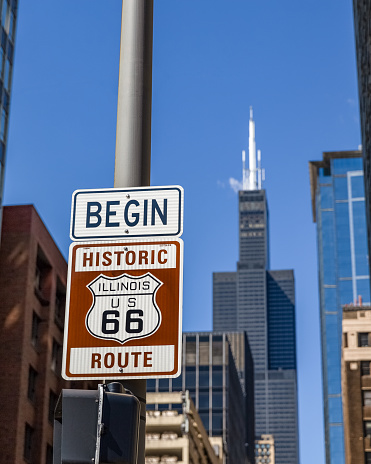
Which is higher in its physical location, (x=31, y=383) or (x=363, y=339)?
(x=363, y=339)

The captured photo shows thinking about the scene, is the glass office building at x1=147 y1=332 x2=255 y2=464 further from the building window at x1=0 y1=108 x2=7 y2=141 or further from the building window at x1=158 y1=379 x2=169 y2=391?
the building window at x1=0 y1=108 x2=7 y2=141

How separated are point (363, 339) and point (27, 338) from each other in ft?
165

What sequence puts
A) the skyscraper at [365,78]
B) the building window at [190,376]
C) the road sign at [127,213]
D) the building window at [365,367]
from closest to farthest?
→ 1. the road sign at [127,213]
2. the skyscraper at [365,78]
3. the building window at [365,367]
4. the building window at [190,376]

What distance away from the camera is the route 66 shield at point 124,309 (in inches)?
257

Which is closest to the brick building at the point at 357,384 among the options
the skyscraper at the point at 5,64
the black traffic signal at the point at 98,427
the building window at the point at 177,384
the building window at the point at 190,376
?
the skyscraper at the point at 5,64

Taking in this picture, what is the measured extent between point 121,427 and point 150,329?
0.86m

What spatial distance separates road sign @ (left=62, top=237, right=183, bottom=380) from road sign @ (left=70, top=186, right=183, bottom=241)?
0.44 ft

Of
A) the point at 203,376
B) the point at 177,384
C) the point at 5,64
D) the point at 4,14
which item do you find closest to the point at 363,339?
the point at 5,64

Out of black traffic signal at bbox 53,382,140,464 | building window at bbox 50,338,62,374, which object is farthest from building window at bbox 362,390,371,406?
black traffic signal at bbox 53,382,140,464

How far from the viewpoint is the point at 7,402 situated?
195ft

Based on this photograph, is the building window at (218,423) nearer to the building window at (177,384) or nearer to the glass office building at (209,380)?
the glass office building at (209,380)

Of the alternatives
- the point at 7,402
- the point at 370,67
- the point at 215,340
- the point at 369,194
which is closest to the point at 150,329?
the point at 7,402

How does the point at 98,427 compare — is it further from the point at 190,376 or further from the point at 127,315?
the point at 190,376

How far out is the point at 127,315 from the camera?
6523 mm
